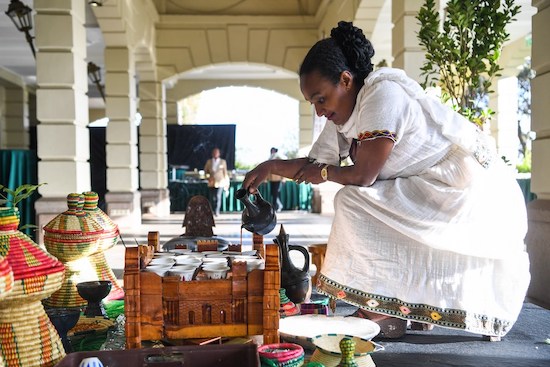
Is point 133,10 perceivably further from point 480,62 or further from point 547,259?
point 547,259

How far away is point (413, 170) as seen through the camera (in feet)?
6.98

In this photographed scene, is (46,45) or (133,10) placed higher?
(133,10)

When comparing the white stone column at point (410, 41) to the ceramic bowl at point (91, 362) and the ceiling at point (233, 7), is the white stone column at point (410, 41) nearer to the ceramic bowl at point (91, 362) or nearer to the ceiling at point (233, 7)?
the ceramic bowl at point (91, 362)

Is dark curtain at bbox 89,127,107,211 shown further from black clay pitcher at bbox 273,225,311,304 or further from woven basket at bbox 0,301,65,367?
woven basket at bbox 0,301,65,367

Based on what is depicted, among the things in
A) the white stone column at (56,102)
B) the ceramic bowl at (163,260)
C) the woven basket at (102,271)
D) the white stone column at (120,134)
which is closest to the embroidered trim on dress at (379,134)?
the ceramic bowl at (163,260)

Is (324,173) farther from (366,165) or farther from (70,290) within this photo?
(70,290)

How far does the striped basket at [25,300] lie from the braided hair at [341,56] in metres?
1.15

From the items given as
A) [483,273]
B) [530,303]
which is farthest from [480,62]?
[483,273]

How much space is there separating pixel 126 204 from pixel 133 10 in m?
2.92

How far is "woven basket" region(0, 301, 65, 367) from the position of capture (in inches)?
55.6

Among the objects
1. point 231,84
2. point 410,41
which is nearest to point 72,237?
point 410,41

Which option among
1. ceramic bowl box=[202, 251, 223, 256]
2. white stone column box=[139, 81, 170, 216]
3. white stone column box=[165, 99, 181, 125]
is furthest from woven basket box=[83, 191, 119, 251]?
white stone column box=[165, 99, 181, 125]

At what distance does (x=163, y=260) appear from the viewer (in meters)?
1.91

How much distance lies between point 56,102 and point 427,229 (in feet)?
14.9
